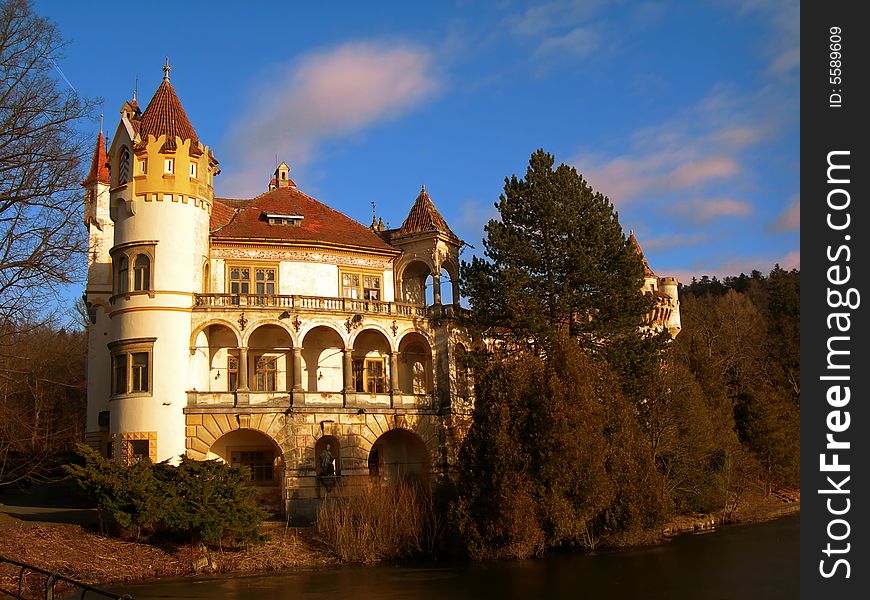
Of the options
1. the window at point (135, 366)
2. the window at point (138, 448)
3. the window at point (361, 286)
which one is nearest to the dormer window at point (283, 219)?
the window at point (361, 286)

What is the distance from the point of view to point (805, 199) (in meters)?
15.3

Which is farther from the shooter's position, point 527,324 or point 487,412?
point 527,324

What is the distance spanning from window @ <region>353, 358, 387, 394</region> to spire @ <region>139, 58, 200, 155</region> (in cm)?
1290

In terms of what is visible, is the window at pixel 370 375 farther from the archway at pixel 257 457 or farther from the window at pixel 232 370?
the window at pixel 232 370

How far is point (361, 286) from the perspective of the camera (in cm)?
4578

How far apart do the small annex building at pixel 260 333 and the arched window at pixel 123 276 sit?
0.25ft

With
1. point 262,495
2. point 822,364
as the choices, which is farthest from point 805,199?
point 262,495

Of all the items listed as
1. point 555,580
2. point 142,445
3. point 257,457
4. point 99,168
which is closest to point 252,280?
point 257,457

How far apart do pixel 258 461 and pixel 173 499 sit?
11061 mm

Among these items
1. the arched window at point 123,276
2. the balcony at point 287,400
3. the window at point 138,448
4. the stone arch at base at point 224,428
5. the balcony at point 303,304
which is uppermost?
the arched window at point 123,276

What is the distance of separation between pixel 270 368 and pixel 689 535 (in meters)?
20.6

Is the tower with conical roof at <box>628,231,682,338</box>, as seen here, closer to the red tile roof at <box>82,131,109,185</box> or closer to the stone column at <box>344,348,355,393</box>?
the stone column at <box>344,348,355,393</box>

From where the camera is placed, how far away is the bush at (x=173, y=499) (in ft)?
100

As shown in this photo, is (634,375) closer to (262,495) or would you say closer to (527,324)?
(527,324)
